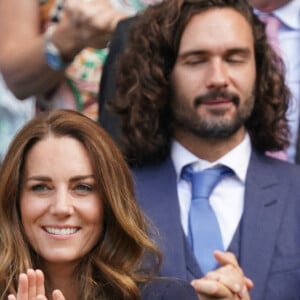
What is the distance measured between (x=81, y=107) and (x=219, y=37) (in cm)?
75

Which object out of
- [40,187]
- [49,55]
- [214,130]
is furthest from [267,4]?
[40,187]

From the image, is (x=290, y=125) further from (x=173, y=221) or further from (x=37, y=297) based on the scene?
(x=37, y=297)

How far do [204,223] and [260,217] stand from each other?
0.66ft

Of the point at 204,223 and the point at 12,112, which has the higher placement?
the point at 12,112

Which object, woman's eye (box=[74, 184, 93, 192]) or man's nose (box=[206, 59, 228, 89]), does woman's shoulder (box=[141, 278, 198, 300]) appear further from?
man's nose (box=[206, 59, 228, 89])

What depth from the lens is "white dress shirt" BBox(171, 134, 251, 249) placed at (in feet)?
14.9

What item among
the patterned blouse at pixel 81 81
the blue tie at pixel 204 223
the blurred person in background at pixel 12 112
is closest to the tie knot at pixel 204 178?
the blue tie at pixel 204 223

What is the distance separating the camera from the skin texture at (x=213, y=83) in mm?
4664

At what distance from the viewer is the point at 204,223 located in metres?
4.50

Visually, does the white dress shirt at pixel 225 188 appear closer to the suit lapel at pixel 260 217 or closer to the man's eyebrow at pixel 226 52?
the suit lapel at pixel 260 217

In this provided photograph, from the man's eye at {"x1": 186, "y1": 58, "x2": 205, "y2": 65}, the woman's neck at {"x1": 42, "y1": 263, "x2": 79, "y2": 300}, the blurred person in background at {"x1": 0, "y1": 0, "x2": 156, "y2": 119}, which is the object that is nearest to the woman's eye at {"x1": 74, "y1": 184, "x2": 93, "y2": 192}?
the woman's neck at {"x1": 42, "y1": 263, "x2": 79, "y2": 300}

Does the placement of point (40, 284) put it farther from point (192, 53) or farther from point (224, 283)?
point (192, 53)

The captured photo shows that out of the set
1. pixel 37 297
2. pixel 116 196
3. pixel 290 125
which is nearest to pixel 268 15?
pixel 290 125

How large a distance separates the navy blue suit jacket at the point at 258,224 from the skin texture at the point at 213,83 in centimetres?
14
